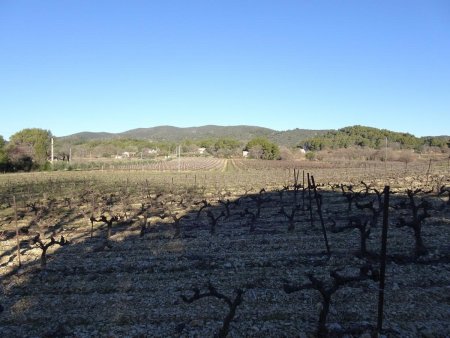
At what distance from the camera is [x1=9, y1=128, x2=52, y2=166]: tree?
63.2m

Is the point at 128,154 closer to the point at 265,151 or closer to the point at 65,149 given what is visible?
the point at 65,149

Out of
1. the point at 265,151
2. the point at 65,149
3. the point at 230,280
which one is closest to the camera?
the point at 230,280

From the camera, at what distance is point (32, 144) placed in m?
69.1

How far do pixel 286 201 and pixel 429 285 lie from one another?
1445cm

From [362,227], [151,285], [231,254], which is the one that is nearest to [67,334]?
[151,285]

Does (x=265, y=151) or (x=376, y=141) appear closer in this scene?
(x=265, y=151)

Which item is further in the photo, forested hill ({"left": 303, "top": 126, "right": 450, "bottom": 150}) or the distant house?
the distant house

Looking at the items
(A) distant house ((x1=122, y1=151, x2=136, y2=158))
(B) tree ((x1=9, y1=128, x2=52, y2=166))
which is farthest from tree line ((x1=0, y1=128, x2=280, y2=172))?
(A) distant house ((x1=122, y1=151, x2=136, y2=158))

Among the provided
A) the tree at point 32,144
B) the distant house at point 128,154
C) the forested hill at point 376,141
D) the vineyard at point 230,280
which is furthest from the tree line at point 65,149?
the vineyard at point 230,280

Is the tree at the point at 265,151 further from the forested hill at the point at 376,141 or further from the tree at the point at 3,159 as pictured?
the tree at the point at 3,159

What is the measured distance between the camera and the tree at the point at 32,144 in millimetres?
63219

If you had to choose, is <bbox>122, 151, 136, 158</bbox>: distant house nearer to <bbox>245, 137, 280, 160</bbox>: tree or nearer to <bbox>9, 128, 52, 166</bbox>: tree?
<bbox>245, 137, 280, 160</bbox>: tree

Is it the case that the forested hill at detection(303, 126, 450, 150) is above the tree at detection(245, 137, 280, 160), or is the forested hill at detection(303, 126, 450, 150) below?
above

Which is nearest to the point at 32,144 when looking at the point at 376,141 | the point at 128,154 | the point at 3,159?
the point at 3,159
